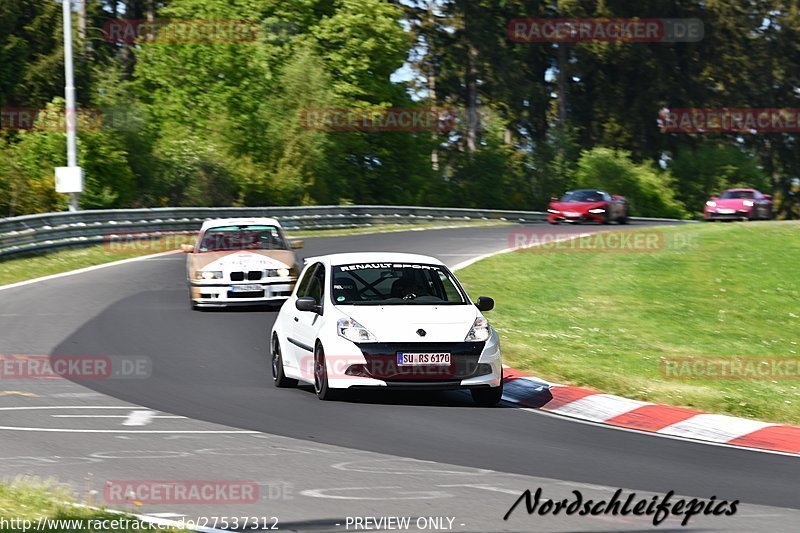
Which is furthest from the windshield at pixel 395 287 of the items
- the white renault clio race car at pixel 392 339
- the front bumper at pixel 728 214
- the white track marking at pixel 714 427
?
the front bumper at pixel 728 214

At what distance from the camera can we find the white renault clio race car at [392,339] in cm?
1244

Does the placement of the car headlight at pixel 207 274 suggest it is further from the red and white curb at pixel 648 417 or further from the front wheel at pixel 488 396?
the front wheel at pixel 488 396

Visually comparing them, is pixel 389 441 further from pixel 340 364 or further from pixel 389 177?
pixel 389 177

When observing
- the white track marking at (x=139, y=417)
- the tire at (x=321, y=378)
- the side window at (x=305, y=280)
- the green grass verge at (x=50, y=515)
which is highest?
the side window at (x=305, y=280)

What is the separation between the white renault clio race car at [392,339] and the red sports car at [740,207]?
3855 cm

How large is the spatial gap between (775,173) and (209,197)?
2286 inches

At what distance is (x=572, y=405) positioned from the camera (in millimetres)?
Result: 12727

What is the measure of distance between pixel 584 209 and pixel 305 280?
31887 millimetres

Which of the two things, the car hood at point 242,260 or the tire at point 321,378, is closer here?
the tire at point 321,378

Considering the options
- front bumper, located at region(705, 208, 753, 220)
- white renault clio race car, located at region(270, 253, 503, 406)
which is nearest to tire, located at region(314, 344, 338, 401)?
white renault clio race car, located at region(270, 253, 503, 406)

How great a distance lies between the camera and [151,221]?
3734 cm

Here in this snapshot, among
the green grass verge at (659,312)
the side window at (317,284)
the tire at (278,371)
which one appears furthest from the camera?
the green grass verge at (659,312)

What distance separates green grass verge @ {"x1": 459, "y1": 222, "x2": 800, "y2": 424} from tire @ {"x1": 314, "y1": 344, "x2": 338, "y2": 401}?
2802 millimetres

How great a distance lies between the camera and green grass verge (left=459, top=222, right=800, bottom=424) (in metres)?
14.1
